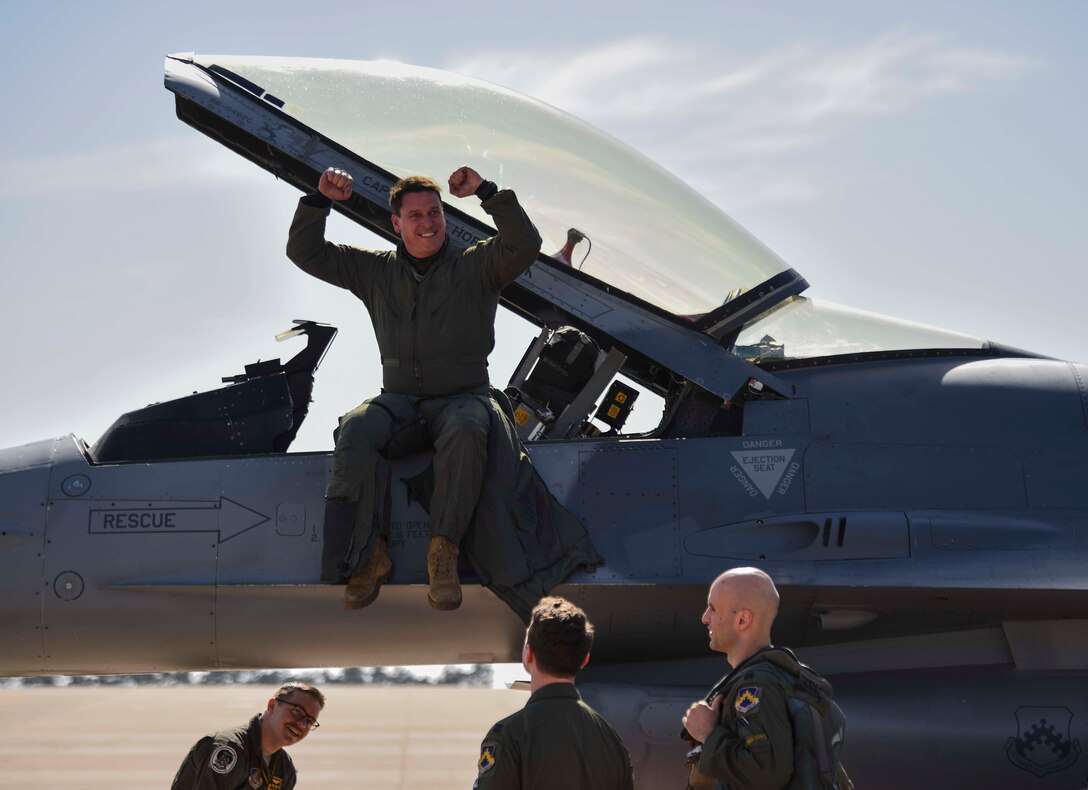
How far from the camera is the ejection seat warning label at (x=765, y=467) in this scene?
21.6 feet

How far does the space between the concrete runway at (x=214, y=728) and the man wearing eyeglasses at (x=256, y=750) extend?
17.6 ft

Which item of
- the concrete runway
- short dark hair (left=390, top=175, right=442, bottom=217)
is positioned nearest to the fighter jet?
short dark hair (left=390, top=175, right=442, bottom=217)

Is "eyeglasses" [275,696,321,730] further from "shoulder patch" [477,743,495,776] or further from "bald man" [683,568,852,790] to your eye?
"bald man" [683,568,852,790]

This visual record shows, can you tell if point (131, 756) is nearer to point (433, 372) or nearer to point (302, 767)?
point (302, 767)

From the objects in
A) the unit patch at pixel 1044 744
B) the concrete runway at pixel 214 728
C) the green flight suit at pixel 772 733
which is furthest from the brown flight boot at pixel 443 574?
the concrete runway at pixel 214 728

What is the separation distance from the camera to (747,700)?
3643mm

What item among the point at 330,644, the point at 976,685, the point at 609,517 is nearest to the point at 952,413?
the point at 976,685

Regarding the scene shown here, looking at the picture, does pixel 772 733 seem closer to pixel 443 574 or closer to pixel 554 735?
pixel 554 735

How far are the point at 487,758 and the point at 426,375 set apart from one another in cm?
310

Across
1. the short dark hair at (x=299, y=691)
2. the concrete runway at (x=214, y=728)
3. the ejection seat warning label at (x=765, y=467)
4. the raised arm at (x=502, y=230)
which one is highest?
the raised arm at (x=502, y=230)

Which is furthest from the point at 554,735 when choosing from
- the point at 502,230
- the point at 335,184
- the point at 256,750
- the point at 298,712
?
the point at 335,184

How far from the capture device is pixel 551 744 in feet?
11.7

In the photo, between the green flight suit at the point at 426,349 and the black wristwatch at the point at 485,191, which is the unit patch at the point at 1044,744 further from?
the black wristwatch at the point at 485,191

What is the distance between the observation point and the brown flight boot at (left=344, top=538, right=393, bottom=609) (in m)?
6.20
